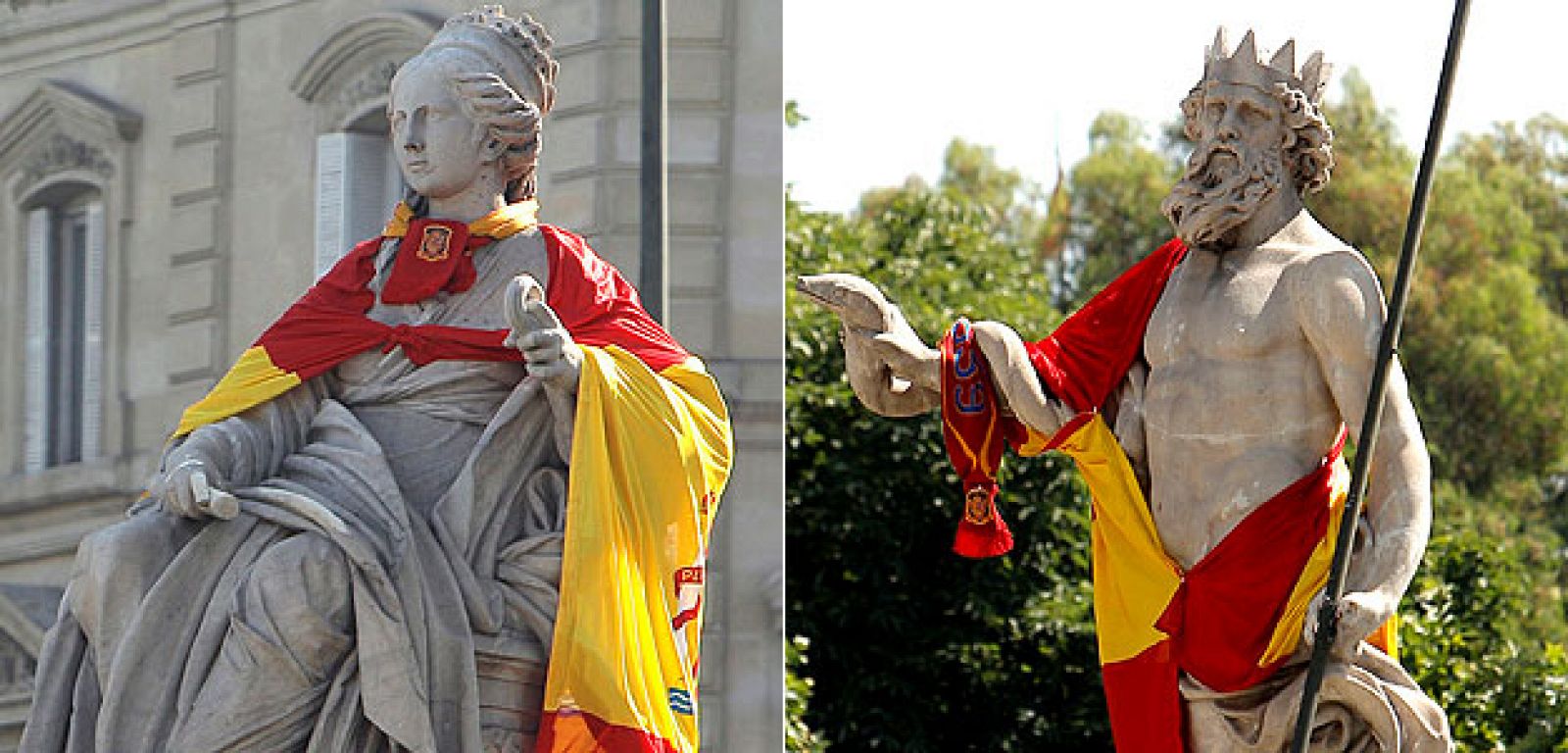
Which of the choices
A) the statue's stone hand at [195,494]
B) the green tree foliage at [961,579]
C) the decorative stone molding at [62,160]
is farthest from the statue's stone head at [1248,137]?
the decorative stone molding at [62,160]

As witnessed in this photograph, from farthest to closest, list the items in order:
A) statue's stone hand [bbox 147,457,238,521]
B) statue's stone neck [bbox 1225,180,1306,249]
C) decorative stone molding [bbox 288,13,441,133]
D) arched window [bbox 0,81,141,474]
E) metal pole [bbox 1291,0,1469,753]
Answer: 1. arched window [bbox 0,81,141,474]
2. decorative stone molding [bbox 288,13,441,133]
3. statue's stone neck [bbox 1225,180,1306,249]
4. statue's stone hand [bbox 147,457,238,521]
5. metal pole [bbox 1291,0,1469,753]

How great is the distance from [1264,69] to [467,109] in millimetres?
2364

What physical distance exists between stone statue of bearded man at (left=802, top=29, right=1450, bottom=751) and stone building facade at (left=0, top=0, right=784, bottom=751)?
8407 mm

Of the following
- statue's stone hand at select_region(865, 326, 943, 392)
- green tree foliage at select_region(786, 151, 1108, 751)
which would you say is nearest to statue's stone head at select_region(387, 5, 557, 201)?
statue's stone hand at select_region(865, 326, 943, 392)

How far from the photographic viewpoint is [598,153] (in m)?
19.7

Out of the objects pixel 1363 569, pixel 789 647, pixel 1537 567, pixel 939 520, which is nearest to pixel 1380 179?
pixel 1537 567

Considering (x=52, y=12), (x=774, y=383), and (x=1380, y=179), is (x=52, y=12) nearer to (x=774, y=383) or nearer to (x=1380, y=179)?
(x=774, y=383)

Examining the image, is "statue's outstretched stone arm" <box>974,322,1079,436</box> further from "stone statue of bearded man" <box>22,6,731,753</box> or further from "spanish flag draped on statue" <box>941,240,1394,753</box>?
"stone statue of bearded man" <box>22,6,731,753</box>

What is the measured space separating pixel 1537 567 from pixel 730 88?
13.1 metres

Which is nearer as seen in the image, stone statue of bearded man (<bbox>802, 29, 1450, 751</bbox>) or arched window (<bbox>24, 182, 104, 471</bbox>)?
stone statue of bearded man (<bbox>802, 29, 1450, 751</bbox>)

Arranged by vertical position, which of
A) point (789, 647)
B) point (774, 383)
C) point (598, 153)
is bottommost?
point (789, 647)

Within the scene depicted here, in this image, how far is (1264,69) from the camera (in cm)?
1058

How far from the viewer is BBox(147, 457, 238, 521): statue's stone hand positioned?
1049 centimetres

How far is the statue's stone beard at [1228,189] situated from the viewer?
416 inches
